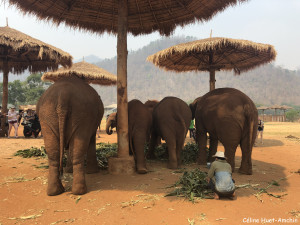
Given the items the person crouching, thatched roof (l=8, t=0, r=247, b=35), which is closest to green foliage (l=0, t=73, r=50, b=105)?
thatched roof (l=8, t=0, r=247, b=35)

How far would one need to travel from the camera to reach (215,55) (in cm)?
1056

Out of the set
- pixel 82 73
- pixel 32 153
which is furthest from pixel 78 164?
pixel 82 73

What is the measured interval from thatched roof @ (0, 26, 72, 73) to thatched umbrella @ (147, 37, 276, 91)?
446cm

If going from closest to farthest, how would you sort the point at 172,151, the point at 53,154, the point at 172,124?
the point at 53,154 < the point at 172,151 < the point at 172,124

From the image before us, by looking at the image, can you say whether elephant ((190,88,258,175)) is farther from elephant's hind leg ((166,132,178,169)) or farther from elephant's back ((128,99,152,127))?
elephant's back ((128,99,152,127))

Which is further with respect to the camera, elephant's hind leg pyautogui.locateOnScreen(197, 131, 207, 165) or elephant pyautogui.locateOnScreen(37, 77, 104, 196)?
elephant's hind leg pyautogui.locateOnScreen(197, 131, 207, 165)

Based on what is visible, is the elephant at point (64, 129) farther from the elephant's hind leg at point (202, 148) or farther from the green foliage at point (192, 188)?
the elephant's hind leg at point (202, 148)

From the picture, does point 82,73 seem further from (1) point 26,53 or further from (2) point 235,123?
(2) point 235,123

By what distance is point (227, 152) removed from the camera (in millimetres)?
5312

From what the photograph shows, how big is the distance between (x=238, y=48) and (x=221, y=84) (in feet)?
360

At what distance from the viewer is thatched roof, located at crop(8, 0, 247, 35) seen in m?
5.88

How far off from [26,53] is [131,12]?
22.6ft

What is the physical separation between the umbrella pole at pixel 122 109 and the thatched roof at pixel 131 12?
1.03 metres

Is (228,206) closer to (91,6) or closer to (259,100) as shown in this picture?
(91,6)
